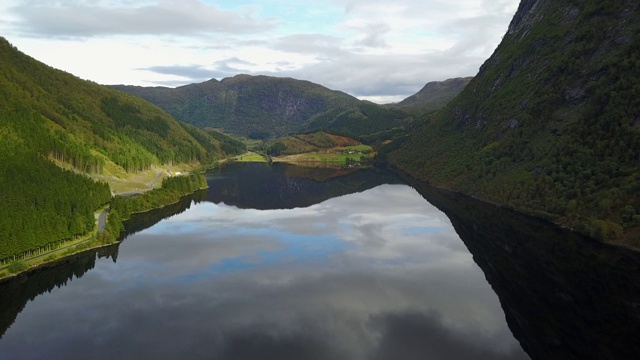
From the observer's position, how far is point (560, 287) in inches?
3329

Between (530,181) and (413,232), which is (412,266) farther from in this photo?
(530,181)

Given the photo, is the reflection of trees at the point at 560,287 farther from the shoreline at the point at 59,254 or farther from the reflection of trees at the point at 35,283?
the shoreline at the point at 59,254

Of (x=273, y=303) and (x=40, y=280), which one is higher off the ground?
(x=40, y=280)

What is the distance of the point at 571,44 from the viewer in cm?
18575

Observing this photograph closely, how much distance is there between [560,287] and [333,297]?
1702 inches

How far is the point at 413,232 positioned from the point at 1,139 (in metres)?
132

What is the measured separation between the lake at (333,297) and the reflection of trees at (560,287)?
0.99 feet

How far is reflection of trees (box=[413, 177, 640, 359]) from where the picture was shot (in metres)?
63.9

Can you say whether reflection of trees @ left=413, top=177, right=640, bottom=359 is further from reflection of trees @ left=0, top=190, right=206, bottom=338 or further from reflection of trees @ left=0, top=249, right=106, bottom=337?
reflection of trees @ left=0, top=190, right=206, bottom=338

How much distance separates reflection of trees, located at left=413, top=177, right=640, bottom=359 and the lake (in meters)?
0.30

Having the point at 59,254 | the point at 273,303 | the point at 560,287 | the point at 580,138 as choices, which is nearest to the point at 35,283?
the point at 59,254

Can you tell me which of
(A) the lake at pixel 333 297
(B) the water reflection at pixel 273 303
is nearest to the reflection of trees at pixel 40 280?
(A) the lake at pixel 333 297

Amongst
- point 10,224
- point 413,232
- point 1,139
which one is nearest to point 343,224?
point 413,232

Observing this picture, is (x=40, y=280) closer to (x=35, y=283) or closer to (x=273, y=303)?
(x=35, y=283)
